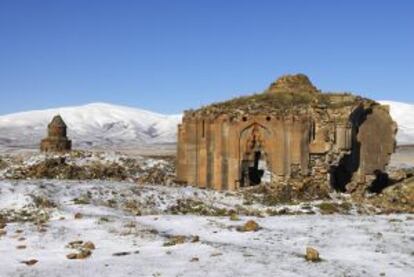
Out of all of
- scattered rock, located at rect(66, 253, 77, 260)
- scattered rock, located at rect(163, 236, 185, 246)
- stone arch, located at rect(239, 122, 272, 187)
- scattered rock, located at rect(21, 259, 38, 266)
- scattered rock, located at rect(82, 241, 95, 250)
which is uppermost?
stone arch, located at rect(239, 122, 272, 187)

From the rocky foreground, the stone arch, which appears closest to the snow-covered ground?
the rocky foreground

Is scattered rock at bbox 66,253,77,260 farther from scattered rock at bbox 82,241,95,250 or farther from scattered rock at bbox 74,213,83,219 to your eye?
scattered rock at bbox 74,213,83,219

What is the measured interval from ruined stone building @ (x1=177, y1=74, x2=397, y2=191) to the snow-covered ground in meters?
8.42

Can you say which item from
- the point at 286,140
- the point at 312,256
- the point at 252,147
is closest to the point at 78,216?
the point at 312,256

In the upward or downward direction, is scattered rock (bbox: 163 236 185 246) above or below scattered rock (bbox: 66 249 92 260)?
above

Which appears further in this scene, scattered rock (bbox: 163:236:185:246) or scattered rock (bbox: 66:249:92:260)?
scattered rock (bbox: 163:236:185:246)

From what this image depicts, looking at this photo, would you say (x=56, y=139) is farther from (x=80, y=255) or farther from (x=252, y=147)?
(x=80, y=255)

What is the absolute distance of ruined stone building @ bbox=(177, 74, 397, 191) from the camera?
26.7 meters

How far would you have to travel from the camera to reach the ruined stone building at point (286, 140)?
2670 cm

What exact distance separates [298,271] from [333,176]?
19.2 m

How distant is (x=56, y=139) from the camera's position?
50.6m

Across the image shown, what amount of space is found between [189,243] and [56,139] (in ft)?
131

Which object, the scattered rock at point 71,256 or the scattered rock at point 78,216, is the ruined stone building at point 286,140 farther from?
→ the scattered rock at point 71,256

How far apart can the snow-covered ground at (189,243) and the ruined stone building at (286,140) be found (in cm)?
842
